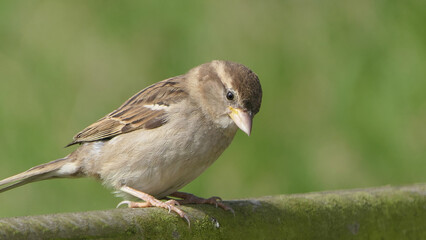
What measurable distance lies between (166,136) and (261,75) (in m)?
1.86

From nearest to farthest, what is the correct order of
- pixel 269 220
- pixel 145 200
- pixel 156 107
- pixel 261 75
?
pixel 269 220 → pixel 145 200 → pixel 156 107 → pixel 261 75

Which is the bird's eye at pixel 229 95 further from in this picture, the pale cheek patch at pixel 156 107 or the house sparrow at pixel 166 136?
the pale cheek patch at pixel 156 107

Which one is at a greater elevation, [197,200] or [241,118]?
[241,118]

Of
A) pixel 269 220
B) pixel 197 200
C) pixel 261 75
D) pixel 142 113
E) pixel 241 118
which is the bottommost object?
pixel 269 220

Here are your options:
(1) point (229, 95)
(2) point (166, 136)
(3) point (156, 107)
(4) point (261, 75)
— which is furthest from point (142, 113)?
(4) point (261, 75)

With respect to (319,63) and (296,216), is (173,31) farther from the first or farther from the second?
(296,216)

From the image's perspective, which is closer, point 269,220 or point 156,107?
point 269,220

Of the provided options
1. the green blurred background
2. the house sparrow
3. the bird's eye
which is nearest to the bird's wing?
the house sparrow

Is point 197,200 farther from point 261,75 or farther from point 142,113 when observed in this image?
point 261,75

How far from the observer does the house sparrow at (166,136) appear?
2730 millimetres

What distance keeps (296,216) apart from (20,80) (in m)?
2.31

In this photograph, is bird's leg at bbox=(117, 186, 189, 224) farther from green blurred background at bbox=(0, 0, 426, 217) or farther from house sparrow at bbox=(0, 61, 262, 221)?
green blurred background at bbox=(0, 0, 426, 217)

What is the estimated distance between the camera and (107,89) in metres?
4.40

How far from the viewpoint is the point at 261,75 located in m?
4.53
